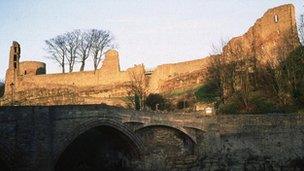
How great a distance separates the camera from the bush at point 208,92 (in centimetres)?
3988

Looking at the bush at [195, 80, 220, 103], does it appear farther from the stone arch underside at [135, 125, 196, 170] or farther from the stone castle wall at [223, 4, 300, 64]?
the stone arch underside at [135, 125, 196, 170]

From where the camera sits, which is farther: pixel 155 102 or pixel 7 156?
pixel 155 102

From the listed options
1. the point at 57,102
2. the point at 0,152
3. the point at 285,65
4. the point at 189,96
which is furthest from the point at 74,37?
the point at 0,152

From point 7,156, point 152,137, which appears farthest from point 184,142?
point 7,156

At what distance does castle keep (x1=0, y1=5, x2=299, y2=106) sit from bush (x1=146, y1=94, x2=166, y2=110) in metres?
3.17

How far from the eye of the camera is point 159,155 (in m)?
27.2

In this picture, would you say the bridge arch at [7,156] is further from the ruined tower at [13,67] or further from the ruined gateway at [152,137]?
the ruined tower at [13,67]

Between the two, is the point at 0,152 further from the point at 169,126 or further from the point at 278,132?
the point at 278,132

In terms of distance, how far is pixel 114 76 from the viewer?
167 ft

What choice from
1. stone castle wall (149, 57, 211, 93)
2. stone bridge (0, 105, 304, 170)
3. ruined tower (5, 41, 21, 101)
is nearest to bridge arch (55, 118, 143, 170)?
stone bridge (0, 105, 304, 170)

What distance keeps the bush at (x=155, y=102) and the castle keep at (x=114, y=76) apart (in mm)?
3168

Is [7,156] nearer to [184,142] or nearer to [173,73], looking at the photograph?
[184,142]

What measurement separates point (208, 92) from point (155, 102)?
4920mm

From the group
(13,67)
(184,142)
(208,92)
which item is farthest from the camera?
(13,67)
